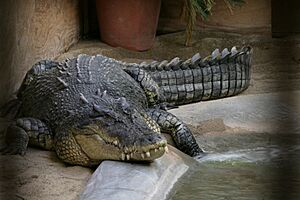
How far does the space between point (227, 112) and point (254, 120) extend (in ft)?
0.67

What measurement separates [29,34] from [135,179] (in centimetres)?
214

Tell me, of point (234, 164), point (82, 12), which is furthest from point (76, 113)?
point (82, 12)

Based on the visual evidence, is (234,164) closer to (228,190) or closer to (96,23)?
(228,190)

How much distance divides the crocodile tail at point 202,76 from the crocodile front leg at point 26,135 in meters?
1.15

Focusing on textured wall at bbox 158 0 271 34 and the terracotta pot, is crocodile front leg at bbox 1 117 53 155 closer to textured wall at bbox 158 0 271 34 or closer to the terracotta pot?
the terracotta pot

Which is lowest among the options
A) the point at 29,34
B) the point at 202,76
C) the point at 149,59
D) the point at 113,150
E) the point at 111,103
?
the point at 149,59

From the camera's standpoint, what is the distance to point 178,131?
13.9ft

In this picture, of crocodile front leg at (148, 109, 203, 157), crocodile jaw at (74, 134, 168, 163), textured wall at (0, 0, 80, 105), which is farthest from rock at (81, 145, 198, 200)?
textured wall at (0, 0, 80, 105)

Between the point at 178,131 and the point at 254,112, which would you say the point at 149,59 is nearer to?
the point at 254,112

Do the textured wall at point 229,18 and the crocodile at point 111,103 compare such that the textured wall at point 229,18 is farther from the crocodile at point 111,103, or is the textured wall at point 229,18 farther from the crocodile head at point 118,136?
the crocodile head at point 118,136

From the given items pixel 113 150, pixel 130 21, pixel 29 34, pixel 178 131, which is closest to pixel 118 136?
A: pixel 113 150

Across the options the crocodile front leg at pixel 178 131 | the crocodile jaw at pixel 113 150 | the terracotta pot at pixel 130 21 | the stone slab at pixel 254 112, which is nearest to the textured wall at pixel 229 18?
the terracotta pot at pixel 130 21

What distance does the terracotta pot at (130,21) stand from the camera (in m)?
6.23

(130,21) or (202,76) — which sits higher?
(130,21)
